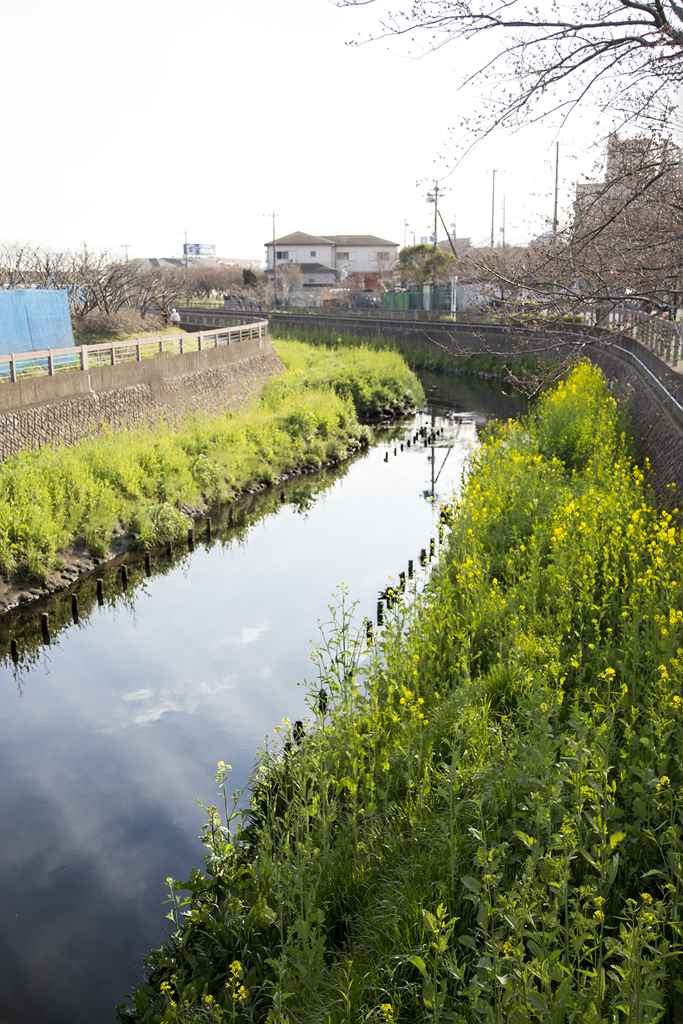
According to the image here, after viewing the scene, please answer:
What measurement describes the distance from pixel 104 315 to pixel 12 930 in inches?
1255

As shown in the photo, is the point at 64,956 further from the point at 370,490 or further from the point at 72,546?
the point at 370,490

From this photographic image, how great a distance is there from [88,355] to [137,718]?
15.4 meters

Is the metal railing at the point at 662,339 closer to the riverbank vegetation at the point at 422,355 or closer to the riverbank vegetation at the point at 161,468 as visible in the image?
the riverbank vegetation at the point at 161,468

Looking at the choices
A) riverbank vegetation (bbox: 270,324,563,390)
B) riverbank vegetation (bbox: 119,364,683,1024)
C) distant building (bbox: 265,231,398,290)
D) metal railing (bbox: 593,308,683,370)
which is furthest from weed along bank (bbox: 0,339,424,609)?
distant building (bbox: 265,231,398,290)

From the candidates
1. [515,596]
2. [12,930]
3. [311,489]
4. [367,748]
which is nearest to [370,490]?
[311,489]

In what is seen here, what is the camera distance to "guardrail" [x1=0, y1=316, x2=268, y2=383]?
1658cm

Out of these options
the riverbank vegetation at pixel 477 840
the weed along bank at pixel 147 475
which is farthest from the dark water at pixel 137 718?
the weed along bank at pixel 147 475

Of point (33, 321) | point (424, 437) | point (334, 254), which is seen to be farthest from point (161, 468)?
point (334, 254)

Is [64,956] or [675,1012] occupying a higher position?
[675,1012]

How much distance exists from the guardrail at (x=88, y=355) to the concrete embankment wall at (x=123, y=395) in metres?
0.32

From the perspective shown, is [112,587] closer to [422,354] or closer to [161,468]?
[161,468]

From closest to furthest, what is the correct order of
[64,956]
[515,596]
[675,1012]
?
[675,1012], [64,956], [515,596]

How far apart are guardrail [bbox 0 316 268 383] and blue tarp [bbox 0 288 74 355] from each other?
1.07m

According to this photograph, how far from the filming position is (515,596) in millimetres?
8219
